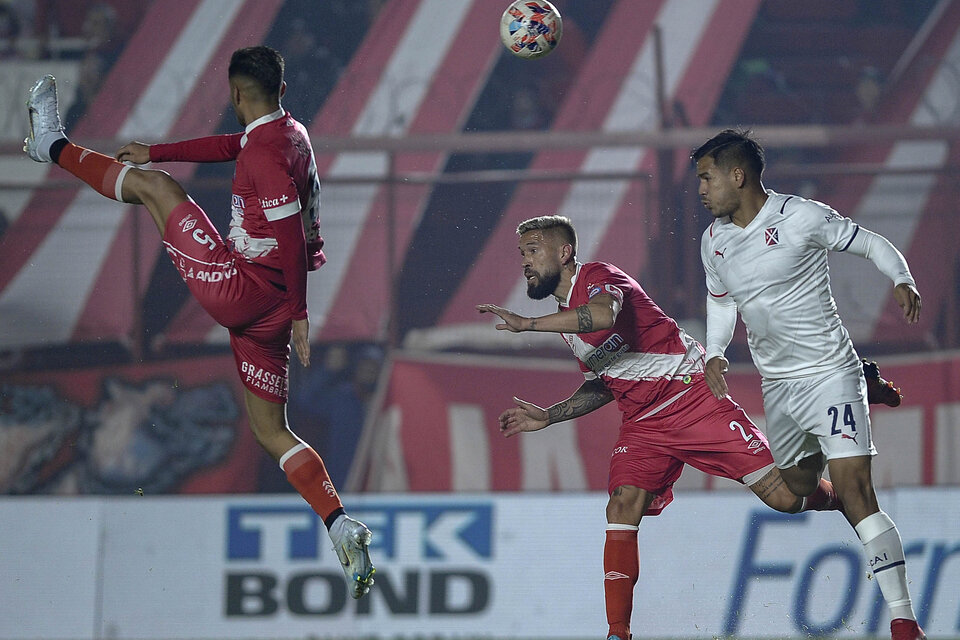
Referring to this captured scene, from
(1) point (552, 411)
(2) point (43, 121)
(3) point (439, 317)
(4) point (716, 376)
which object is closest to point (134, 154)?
(2) point (43, 121)

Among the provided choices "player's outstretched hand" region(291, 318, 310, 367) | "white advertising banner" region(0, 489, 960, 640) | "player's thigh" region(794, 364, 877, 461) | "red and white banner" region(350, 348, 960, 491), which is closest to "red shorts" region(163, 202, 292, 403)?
"player's outstretched hand" region(291, 318, 310, 367)

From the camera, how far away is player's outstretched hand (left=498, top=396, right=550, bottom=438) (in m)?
4.56

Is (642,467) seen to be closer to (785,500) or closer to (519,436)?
(785,500)

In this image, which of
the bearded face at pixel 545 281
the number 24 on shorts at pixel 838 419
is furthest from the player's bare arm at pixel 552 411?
the number 24 on shorts at pixel 838 419

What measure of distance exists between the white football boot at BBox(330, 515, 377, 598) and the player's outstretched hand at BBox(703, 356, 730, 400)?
1.39 metres

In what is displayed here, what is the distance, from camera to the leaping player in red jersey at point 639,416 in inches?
174

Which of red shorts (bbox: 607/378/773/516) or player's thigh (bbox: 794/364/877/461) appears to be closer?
player's thigh (bbox: 794/364/877/461)

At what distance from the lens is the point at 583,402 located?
469 cm

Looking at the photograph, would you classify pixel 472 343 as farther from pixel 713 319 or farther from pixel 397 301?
pixel 713 319

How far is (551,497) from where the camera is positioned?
278 inches

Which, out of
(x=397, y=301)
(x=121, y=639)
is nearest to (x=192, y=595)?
(x=121, y=639)

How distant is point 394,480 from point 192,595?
144 centimetres

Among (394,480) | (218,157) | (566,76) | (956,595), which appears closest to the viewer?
(218,157)

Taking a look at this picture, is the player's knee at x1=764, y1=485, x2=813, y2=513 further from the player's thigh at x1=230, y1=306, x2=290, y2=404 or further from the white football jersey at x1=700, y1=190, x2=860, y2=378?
the player's thigh at x1=230, y1=306, x2=290, y2=404
